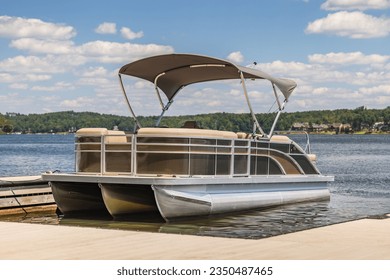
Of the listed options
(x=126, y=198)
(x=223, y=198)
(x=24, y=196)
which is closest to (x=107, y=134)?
(x=126, y=198)

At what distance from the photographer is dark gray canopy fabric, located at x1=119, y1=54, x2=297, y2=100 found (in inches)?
703

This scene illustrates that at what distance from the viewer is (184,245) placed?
10.5m

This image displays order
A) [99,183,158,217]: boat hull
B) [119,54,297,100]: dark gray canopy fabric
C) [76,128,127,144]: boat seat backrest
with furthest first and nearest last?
[119,54,297,100]: dark gray canopy fabric
[76,128,127,144]: boat seat backrest
[99,183,158,217]: boat hull

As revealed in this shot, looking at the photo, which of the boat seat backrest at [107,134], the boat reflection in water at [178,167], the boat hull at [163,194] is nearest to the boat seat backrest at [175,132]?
the boat reflection in water at [178,167]

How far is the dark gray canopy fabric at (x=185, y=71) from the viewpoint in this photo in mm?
17859

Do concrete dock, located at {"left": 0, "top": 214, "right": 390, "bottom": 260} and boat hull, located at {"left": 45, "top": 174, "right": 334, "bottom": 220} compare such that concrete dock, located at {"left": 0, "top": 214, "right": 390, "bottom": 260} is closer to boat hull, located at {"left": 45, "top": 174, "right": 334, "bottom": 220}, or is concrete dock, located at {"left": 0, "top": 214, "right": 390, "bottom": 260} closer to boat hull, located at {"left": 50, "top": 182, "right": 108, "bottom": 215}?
boat hull, located at {"left": 45, "top": 174, "right": 334, "bottom": 220}

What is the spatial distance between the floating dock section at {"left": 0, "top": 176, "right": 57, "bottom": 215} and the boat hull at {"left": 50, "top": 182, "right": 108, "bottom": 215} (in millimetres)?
1380

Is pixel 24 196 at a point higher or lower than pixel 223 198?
lower

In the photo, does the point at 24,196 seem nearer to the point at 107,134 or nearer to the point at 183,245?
the point at 107,134

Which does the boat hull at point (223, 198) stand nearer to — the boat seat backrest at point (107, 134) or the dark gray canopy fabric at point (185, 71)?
the boat seat backrest at point (107, 134)

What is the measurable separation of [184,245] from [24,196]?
335 inches

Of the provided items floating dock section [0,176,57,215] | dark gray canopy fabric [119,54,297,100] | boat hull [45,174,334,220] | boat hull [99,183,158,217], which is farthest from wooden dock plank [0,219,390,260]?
dark gray canopy fabric [119,54,297,100]

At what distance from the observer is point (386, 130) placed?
19162cm
